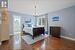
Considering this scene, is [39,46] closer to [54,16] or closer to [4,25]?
[4,25]

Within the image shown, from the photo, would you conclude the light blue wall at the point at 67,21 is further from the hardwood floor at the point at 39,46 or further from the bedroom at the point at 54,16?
the hardwood floor at the point at 39,46

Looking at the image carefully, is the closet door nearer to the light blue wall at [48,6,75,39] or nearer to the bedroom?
the bedroom

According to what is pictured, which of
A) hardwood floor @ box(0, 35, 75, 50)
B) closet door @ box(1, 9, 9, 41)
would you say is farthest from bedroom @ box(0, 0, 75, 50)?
Result: closet door @ box(1, 9, 9, 41)

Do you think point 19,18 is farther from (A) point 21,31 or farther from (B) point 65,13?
(B) point 65,13

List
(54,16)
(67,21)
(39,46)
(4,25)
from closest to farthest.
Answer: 1. (39,46)
2. (4,25)
3. (67,21)
4. (54,16)

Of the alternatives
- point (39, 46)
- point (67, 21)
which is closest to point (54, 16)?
point (67, 21)

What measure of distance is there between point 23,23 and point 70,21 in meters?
5.74

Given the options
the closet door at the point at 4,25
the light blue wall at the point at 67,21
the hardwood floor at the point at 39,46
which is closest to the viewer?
the hardwood floor at the point at 39,46

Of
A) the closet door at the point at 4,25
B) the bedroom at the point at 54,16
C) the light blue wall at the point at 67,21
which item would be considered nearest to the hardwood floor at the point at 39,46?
the bedroom at the point at 54,16

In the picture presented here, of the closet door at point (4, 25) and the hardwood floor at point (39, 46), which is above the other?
the closet door at point (4, 25)

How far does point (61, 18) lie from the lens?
7305 millimetres

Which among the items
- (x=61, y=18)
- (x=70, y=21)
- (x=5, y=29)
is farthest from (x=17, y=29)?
(x=70, y=21)

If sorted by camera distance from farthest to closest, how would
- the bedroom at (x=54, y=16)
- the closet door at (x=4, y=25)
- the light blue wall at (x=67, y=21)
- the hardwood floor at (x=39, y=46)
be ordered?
the light blue wall at (x=67, y=21), the closet door at (x=4, y=25), the bedroom at (x=54, y=16), the hardwood floor at (x=39, y=46)

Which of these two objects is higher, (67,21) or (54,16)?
(54,16)
